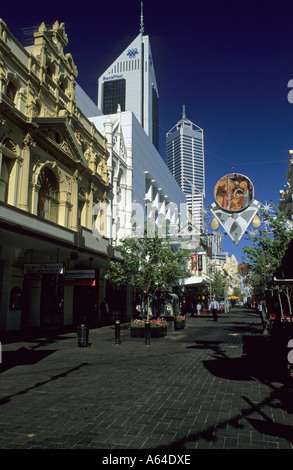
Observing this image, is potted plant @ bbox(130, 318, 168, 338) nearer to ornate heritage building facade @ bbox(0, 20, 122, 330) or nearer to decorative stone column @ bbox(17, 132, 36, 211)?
ornate heritage building facade @ bbox(0, 20, 122, 330)

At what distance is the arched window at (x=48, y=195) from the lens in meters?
22.0

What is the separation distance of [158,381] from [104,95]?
201 meters

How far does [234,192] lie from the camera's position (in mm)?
13414

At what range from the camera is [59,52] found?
81.9 feet

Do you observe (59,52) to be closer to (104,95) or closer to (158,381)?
(158,381)

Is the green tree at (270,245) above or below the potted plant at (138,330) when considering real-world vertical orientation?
above

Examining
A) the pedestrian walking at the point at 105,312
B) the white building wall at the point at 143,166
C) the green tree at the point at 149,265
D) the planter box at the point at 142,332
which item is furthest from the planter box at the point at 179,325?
the white building wall at the point at 143,166

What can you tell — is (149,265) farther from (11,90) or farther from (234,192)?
(11,90)

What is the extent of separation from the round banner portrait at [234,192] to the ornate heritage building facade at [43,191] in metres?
8.51

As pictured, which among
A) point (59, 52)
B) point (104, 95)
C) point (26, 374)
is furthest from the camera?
point (104, 95)

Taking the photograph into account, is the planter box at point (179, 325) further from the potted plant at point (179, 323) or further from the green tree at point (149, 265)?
the green tree at point (149, 265)

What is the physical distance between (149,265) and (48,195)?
7969mm

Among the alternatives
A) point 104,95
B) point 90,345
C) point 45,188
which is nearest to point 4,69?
point 45,188
